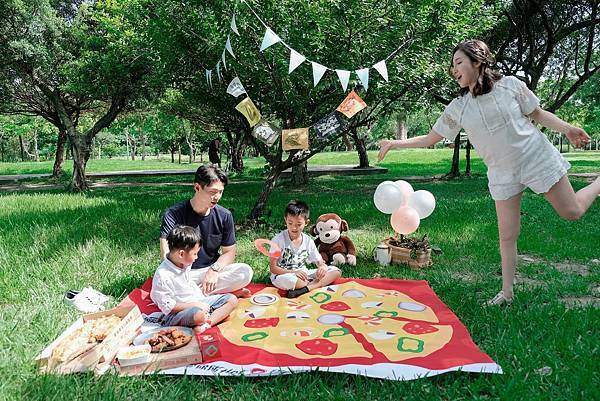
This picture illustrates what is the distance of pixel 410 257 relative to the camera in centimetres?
492

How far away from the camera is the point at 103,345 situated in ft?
8.55

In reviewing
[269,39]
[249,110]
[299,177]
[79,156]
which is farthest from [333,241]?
[79,156]

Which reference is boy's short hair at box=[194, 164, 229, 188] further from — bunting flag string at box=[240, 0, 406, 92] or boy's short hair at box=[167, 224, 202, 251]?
bunting flag string at box=[240, 0, 406, 92]

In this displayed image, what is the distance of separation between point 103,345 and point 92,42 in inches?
441

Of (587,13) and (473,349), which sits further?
(587,13)

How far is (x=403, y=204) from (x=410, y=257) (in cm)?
63

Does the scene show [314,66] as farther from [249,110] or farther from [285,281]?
[285,281]

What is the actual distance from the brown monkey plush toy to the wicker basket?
19.4 inches

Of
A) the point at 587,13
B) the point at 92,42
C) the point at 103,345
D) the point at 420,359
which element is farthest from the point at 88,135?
the point at 587,13

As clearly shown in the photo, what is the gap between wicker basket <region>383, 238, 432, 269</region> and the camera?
192 inches

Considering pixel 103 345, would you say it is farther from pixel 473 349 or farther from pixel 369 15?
pixel 369 15

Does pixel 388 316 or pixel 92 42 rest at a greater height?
pixel 92 42

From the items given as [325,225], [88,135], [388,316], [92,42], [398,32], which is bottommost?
[388,316]

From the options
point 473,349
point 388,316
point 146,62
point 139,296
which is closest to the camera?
point 473,349
